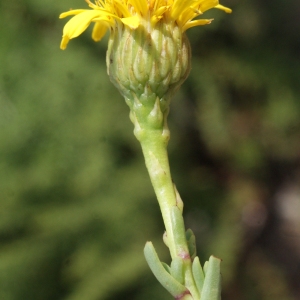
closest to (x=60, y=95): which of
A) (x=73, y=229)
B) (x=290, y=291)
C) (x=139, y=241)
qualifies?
(x=73, y=229)

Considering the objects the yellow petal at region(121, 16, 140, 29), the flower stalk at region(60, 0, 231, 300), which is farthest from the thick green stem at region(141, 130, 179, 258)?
the yellow petal at region(121, 16, 140, 29)

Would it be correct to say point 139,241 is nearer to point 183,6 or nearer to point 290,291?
point 290,291

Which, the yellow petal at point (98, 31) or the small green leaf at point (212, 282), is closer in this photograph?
the small green leaf at point (212, 282)

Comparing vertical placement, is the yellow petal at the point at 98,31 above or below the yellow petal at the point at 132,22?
above

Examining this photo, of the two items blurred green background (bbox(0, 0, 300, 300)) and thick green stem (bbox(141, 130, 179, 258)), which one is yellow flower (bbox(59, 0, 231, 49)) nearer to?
thick green stem (bbox(141, 130, 179, 258))

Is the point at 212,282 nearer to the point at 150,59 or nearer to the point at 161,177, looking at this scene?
the point at 161,177

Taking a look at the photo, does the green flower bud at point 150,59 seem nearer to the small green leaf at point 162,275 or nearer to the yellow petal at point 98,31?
the yellow petal at point 98,31

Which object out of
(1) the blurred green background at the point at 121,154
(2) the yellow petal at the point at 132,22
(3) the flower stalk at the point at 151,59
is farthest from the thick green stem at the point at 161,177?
(1) the blurred green background at the point at 121,154
